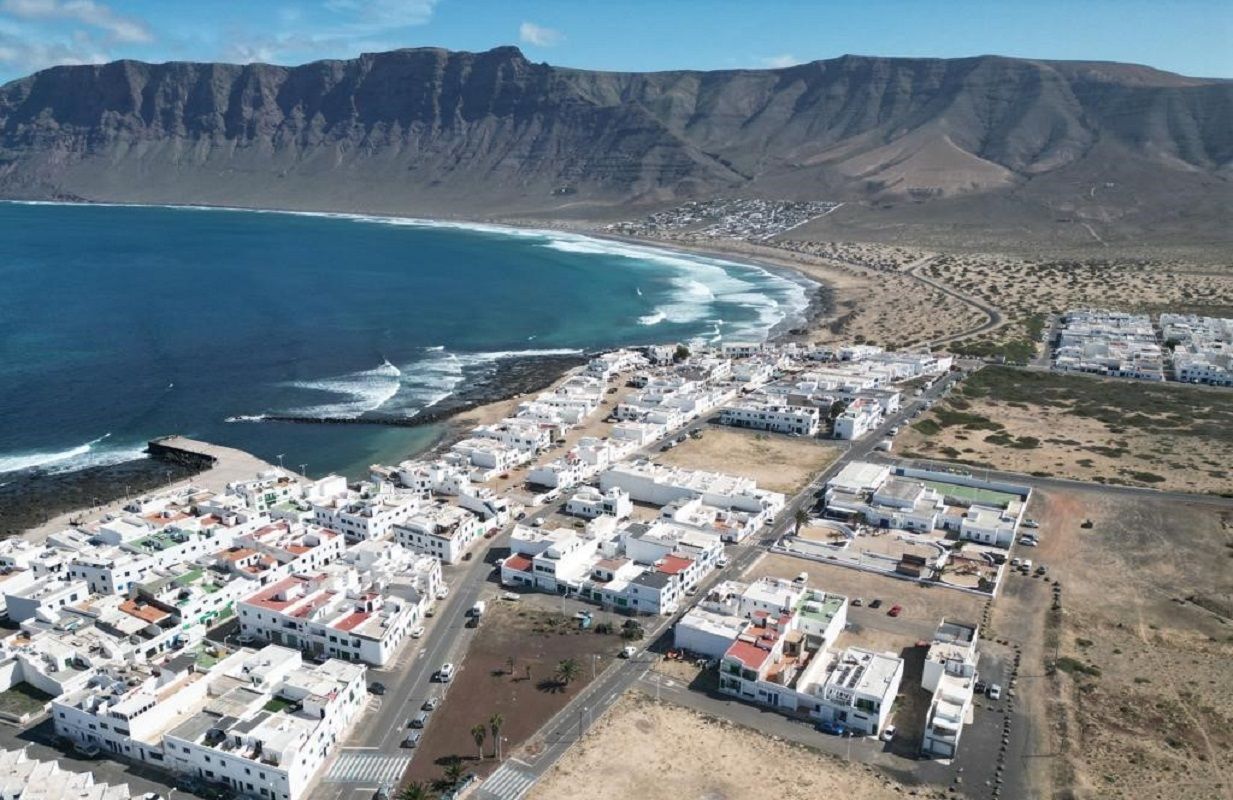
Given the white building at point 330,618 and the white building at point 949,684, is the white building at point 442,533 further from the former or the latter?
the white building at point 949,684

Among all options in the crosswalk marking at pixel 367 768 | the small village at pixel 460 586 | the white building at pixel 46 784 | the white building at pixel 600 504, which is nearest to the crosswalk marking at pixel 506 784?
the small village at pixel 460 586

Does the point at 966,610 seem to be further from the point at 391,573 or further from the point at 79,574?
the point at 79,574

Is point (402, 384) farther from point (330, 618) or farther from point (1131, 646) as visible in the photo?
point (1131, 646)

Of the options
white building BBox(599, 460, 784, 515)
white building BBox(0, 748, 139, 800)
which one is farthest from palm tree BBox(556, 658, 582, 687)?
white building BBox(599, 460, 784, 515)

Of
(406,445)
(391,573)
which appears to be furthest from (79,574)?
(406,445)

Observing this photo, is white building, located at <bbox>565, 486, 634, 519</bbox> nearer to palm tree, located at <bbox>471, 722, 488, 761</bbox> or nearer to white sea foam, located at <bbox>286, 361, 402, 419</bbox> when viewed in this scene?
palm tree, located at <bbox>471, 722, 488, 761</bbox>
